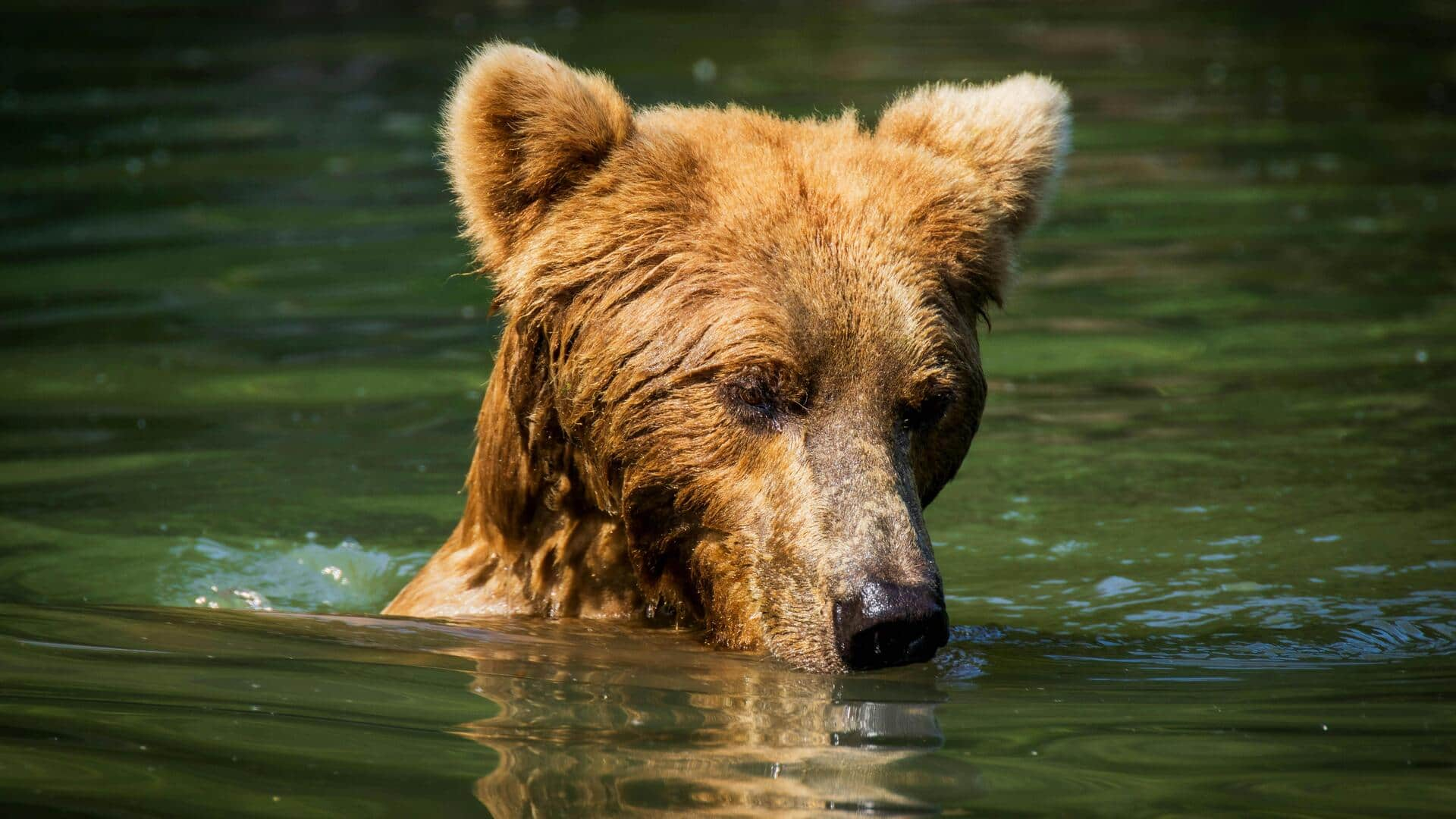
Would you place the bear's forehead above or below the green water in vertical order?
above

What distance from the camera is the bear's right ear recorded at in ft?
16.7

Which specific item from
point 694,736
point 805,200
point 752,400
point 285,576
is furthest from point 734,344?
point 285,576

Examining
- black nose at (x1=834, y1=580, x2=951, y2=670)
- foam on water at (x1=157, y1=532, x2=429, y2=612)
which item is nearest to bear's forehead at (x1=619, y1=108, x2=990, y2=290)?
black nose at (x1=834, y1=580, x2=951, y2=670)

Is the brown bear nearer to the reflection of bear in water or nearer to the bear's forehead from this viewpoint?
the bear's forehead

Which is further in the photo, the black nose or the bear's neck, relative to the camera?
the bear's neck

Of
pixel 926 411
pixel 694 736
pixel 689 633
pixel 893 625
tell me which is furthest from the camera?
pixel 689 633

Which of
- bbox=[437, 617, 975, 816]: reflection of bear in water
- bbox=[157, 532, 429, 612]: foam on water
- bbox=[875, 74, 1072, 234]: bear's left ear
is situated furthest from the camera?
bbox=[157, 532, 429, 612]: foam on water

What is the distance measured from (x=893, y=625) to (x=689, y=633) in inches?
39.3

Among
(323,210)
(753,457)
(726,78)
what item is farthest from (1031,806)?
(726,78)

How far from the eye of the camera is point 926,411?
→ 5.00 metres

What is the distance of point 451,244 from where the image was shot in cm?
1263

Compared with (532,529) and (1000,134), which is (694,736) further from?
(1000,134)

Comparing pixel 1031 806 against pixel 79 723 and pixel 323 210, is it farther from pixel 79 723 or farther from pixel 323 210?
pixel 323 210

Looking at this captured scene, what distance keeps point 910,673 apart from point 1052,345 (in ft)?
19.0
